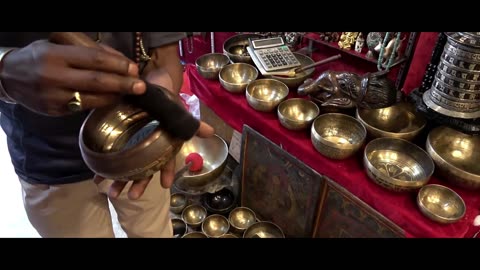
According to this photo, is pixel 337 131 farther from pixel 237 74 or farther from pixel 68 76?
pixel 68 76

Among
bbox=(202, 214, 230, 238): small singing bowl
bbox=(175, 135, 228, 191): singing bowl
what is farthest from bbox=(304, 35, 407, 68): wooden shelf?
bbox=(202, 214, 230, 238): small singing bowl

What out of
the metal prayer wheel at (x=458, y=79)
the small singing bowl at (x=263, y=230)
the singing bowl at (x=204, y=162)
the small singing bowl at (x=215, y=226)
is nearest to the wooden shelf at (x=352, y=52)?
the metal prayer wheel at (x=458, y=79)

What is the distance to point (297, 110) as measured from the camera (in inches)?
63.1

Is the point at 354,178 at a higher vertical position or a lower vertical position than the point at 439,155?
lower

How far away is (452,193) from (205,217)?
1.20m

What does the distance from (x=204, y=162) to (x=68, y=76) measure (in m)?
1.48

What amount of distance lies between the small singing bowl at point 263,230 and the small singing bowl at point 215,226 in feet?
0.42

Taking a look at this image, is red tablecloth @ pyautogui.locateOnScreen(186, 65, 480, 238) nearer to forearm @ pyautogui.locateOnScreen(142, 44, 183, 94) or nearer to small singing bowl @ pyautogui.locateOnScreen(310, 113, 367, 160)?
small singing bowl @ pyautogui.locateOnScreen(310, 113, 367, 160)

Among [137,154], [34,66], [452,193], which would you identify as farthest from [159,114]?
[452,193]

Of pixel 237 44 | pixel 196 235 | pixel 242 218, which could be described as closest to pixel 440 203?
pixel 242 218

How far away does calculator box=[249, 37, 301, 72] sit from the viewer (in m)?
1.75

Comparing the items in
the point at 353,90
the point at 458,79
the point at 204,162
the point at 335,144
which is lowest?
the point at 204,162

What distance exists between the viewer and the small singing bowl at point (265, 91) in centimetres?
158

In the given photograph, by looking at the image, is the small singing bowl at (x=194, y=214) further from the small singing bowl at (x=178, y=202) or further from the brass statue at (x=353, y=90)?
the brass statue at (x=353, y=90)
